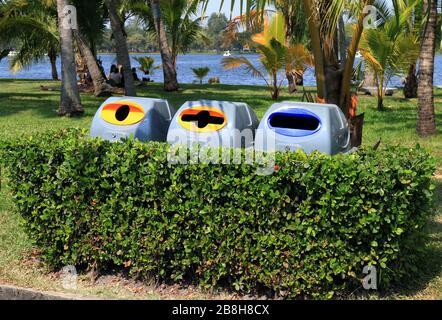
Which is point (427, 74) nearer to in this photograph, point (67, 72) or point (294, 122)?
point (294, 122)

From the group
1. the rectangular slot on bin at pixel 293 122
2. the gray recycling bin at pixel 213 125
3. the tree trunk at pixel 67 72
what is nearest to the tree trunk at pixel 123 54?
the tree trunk at pixel 67 72

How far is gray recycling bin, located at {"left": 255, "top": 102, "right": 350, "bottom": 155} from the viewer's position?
5363 millimetres

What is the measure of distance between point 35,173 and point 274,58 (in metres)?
12.9

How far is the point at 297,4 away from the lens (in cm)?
707

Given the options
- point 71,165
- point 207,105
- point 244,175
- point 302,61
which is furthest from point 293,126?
point 302,61

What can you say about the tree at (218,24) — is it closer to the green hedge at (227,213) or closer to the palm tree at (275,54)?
the palm tree at (275,54)

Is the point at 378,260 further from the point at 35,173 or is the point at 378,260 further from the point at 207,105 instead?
the point at 35,173

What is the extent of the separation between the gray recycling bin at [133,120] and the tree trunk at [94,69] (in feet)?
38.6

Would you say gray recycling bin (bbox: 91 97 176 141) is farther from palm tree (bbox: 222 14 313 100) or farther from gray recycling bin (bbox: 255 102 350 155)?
palm tree (bbox: 222 14 313 100)

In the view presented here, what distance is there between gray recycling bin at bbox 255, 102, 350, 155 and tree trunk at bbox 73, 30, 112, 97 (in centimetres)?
1308

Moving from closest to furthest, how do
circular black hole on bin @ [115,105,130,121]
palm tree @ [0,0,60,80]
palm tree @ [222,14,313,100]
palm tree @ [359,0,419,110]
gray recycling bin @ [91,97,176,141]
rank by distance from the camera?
1. gray recycling bin @ [91,97,176,141]
2. circular black hole on bin @ [115,105,130,121]
3. palm tree @ [359,0,419,110]
4. palm tree @ [222,14,313,100]
5. palm tree @ [0,0,60,80]

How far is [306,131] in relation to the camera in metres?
5.43

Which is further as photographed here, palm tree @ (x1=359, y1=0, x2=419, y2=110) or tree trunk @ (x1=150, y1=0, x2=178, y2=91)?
tree trunk @ (x1=150, y1=0, x2=178, y2=91)

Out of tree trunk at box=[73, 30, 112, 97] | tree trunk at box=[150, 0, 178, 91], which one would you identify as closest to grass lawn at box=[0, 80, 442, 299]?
tree trunk at box=[73, 30, 112, 97]
